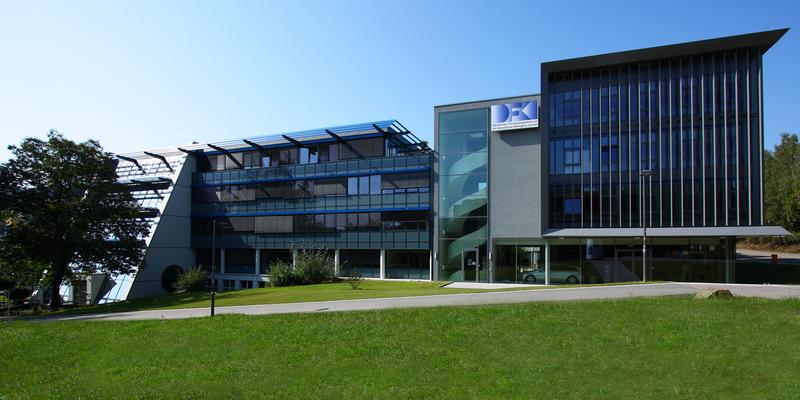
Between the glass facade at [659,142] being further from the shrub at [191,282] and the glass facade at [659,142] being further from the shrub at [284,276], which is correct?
the shrub at [191,282]

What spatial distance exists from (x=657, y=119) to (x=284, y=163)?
30.7 metres

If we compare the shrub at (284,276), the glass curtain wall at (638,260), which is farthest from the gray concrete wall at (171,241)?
the glass curtain wall at (638,260)

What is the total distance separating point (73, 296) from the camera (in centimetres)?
4594

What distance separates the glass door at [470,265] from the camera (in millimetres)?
37875

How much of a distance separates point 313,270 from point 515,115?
716 inches

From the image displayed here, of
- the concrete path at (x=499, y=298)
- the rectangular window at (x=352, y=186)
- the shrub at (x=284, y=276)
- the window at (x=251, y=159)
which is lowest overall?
the shrub at (x=284, y=276)

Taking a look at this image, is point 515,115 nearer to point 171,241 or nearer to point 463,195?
point 463,195

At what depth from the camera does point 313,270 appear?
38.2 m

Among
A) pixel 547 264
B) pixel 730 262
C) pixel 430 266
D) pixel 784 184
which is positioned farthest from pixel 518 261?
pixel 784 184

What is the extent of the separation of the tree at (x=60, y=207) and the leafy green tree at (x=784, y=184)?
5712 centimetres

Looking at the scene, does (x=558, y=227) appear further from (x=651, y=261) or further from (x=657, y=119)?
(x=657, y=119)

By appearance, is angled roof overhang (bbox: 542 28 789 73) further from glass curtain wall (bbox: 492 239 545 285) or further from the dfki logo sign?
glass curtain wall (bbox: 492 239 545 285)

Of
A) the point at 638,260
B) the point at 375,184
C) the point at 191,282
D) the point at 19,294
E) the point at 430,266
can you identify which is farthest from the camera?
the point at 19,294

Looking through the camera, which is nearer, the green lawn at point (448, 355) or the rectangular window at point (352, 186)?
the green lawn at point (448, 355)
